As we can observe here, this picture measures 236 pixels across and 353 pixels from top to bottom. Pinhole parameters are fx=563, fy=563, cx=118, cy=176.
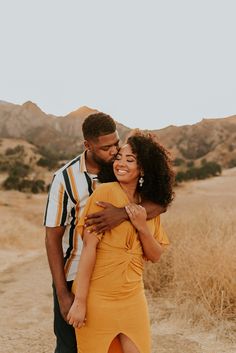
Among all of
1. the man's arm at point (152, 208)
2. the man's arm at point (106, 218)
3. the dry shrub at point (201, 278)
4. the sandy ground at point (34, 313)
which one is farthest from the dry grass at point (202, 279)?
the man's arm at point (106, 218)

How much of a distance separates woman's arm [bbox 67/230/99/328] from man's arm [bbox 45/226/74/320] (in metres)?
0.11

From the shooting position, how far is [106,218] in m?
2.52

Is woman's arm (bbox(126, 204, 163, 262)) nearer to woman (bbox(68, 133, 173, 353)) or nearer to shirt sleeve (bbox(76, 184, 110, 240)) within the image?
woman (bbox(68, 133, 173, 353))

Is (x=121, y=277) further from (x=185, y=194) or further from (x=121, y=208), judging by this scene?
(x=185, y=194)

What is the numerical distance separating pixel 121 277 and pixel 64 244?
428 mm

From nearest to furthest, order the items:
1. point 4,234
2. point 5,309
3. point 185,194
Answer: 1. point 5,309
2. point 4,234
3. point 185,194

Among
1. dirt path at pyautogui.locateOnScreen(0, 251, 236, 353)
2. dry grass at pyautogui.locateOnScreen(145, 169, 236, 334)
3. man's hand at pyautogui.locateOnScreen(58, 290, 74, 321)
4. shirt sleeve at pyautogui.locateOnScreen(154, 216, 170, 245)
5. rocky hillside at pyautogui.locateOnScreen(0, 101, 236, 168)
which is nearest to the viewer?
man's hand at pyautogui.locateOnScreen(58, 290, 74, 321)

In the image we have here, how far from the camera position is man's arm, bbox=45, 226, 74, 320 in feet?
8.77

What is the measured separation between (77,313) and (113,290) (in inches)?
7.6

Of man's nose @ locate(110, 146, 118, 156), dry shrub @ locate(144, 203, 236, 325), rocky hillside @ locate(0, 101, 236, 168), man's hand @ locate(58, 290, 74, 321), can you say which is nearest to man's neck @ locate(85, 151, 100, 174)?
man's nose @ locate(110, 146, 118, 156)

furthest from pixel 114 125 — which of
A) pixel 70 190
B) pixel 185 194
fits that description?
pixel 185 194

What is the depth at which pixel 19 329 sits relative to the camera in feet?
19.2

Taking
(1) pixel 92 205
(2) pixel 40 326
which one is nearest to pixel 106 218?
(1) pixel 92 205

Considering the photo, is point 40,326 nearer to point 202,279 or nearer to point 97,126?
point 202,279
